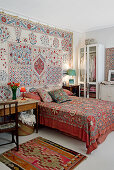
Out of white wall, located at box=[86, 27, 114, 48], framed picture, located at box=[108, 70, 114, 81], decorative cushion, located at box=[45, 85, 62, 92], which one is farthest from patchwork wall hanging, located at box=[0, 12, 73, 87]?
framed picture, located at box=[108, 70, 114, 81]

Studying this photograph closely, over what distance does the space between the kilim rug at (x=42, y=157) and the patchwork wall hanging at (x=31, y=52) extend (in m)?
1.68

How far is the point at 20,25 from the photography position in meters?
3.92

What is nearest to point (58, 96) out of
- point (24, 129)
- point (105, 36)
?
point (24, 129)

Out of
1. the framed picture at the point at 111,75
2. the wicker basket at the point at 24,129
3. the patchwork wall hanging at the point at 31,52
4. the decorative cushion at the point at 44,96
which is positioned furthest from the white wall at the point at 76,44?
the wicker basket at the point at 24,129

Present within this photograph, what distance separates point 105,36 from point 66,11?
6.53ft

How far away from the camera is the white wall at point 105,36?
5082 millimetres

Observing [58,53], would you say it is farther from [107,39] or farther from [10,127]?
[10,127]

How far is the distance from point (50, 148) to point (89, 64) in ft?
10.9

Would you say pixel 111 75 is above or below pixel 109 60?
below

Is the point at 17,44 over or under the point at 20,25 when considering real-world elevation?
under

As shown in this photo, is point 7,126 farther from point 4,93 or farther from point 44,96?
point 44,96

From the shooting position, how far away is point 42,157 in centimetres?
248

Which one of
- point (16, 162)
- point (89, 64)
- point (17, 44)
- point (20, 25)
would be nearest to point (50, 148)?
point (16, 162)

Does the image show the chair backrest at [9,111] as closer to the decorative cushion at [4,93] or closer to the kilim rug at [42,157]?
the kilim rug at [42,157]
